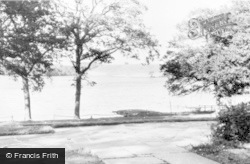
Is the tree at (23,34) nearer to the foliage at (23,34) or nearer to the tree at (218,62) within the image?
the foliage at (23,34)

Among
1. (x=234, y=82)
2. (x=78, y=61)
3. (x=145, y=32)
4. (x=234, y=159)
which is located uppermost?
(x=145, y=32)

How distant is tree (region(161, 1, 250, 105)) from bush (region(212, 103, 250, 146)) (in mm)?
14803

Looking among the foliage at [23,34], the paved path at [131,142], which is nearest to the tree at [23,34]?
the foliage at [23,34]

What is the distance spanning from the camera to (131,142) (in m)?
11.5

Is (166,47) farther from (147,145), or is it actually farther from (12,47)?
(147,145)

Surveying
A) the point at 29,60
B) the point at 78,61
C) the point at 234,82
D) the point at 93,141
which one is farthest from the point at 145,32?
the point at 93,141

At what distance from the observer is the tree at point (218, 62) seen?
88.0ft

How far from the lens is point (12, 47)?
22.9 meters

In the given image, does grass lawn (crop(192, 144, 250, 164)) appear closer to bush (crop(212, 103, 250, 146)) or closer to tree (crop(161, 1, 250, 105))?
bush (crop(212, 103, 250, 146))

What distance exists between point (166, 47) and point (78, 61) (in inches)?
319

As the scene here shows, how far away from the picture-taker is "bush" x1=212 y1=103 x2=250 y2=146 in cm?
1014

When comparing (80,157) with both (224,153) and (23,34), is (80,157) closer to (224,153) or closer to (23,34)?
(224,153)

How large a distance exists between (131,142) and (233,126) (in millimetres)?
3113

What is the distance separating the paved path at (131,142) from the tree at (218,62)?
12.1 meters
